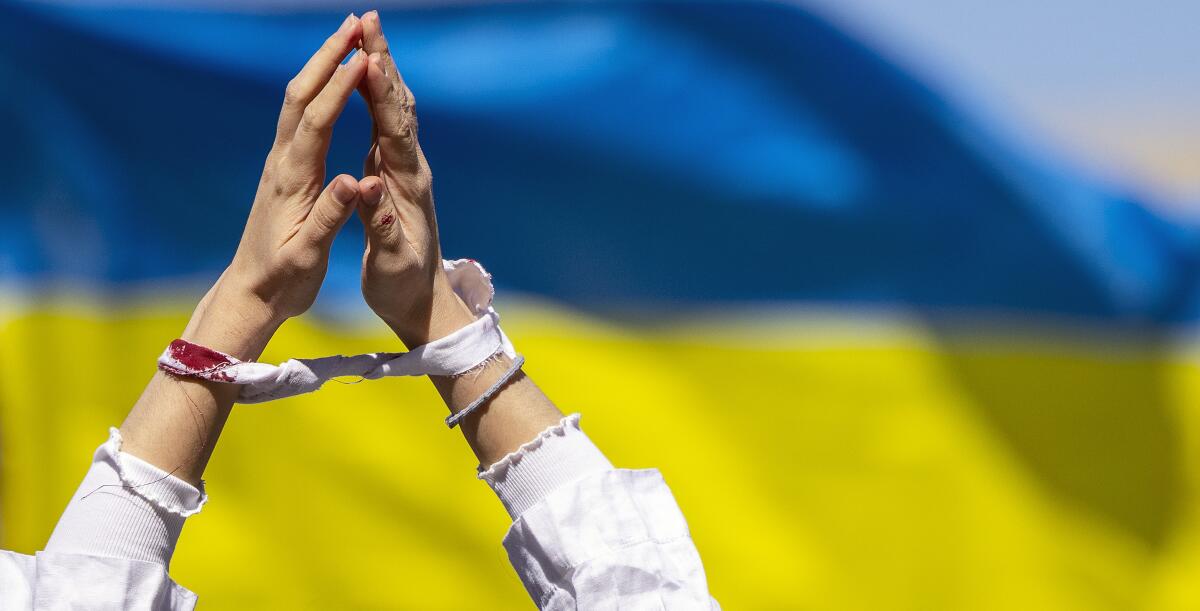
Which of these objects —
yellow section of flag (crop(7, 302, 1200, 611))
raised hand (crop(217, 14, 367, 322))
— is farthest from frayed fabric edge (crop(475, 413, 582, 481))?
yellow section of flag (crop(7, 302, 1200, 611))

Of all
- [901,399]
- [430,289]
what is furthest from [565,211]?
[430,289]

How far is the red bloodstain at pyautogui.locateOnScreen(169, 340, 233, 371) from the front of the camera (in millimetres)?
1027

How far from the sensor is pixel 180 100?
7.98 ft

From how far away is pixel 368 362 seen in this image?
1.10 meters

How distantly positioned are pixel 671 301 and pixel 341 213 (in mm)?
1458

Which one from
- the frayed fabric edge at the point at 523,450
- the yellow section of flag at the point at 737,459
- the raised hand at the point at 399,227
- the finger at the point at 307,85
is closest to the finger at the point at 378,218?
the raised hand at the point at 399,227

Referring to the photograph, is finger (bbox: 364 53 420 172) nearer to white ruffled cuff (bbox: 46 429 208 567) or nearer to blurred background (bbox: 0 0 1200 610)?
white ruffled cuff (bbox: 46 429 208 567)

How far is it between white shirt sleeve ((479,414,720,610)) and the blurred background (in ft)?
4.17

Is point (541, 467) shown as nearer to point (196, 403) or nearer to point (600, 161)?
point (196, 403)

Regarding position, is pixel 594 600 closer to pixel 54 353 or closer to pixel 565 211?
pixel 565 211

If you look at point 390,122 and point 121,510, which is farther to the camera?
point 390,122

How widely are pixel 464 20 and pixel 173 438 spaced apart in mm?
1627

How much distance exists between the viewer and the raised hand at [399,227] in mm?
1079

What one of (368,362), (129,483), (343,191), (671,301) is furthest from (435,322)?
(671,301)
